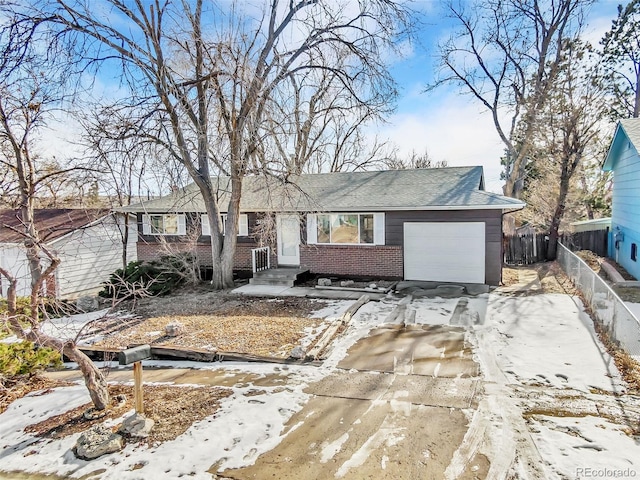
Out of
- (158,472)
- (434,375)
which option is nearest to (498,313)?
(434,375)

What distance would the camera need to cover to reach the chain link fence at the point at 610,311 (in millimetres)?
5641

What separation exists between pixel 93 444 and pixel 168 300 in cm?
790

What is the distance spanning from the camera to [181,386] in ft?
18.2

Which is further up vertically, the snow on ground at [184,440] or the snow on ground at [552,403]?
the snow on ground at [552,403]

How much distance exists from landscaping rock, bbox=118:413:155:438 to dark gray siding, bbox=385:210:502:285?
934cm

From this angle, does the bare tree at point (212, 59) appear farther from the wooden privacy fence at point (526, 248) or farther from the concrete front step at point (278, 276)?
the wooden privacy fence at point (526, 248)

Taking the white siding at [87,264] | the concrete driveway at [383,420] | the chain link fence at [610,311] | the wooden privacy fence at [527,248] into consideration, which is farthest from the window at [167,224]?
the wooden privacy fence at [527,248]

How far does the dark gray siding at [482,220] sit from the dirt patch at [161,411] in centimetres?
829

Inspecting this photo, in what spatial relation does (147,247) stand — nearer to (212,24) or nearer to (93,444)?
(212,24)

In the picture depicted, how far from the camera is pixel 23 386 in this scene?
5836 mm

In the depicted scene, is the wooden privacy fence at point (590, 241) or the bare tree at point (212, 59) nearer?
the bare tree at point (212, 59)

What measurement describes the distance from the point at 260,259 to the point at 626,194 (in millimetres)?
12965

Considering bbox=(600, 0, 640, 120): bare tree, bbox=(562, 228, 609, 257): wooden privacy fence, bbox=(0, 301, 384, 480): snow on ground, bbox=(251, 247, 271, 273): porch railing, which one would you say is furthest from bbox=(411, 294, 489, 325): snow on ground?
bbox=(600, 0, 640, 120): bare tree

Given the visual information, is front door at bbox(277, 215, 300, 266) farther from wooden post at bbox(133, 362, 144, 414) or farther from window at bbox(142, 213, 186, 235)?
wooden post at bbox(133, 362, 144, 414)
